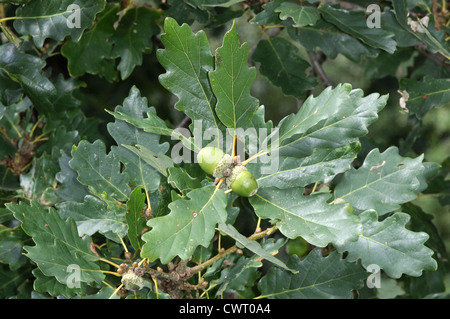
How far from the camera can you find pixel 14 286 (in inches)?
61.6

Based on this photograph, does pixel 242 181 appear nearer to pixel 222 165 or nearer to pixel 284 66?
pixel 222 165

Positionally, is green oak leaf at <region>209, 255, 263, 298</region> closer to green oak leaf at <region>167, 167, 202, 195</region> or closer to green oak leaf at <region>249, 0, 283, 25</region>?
green oak leaf at <region>167, 167, 202, 195</region>

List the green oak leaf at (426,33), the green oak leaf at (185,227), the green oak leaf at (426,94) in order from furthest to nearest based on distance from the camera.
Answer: the green oak leaf at (426,94) < the green oak leaf at (426,33) < the green oak leaf at (185,227)

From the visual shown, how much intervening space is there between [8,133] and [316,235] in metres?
1.09

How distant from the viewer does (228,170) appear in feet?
3.45

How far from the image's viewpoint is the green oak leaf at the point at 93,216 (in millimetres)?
1220

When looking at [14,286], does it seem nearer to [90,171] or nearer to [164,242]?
[90,171]

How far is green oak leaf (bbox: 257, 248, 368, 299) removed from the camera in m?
1.24

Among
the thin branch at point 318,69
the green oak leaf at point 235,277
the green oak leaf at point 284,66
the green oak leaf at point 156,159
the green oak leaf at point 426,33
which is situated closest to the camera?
the green oak leaf at point 156,159

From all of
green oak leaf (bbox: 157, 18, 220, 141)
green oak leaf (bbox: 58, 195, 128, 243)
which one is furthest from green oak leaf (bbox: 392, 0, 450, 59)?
green oak leaf (bbox: 58, 195, 128, 243)

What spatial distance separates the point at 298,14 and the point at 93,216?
26.7 inches

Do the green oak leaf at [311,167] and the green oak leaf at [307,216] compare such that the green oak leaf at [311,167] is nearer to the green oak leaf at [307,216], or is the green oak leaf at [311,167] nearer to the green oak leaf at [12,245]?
the green oak leaf at [307,216]

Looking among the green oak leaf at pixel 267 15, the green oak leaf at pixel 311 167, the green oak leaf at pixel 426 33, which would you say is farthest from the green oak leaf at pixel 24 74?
the green oak leaf at pixel 426 33

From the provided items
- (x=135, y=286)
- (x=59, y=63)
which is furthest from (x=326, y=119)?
(x=59, y=63)
